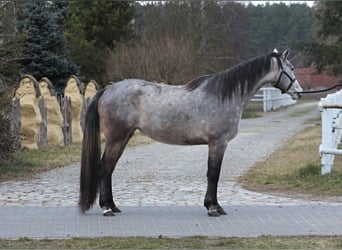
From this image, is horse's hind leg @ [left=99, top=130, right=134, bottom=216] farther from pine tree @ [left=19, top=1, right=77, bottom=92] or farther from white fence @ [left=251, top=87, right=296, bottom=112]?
white fence @ [left=251, top=87, right=296, bottom=112]

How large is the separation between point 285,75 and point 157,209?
8.39ft

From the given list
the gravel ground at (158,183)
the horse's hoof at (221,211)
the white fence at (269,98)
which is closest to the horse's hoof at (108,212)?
the gravel ground at (158,183)

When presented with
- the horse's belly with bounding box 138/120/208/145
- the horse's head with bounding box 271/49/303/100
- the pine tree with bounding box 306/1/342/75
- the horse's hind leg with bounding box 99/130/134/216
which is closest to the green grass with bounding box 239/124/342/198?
the horse's head with bounding box 271/49/303/100

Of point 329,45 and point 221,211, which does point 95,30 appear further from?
point 221,211

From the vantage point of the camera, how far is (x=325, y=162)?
12.0m

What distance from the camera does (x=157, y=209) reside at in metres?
9.23

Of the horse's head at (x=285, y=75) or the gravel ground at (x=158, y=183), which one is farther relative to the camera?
the gravel ground at (x=158, y=183)

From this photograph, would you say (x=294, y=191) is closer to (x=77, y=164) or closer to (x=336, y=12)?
(x=77, y=164)

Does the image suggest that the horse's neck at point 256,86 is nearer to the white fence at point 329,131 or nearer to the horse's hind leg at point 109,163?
the horse's hind leg at point 109,163

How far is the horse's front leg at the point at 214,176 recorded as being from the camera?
8789 mm

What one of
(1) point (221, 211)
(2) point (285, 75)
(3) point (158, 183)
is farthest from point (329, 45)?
(1) point (221, 211)

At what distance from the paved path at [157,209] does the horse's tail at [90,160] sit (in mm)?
226

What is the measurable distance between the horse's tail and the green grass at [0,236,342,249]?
1634 mm

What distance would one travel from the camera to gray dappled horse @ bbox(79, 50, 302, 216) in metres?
8.88
